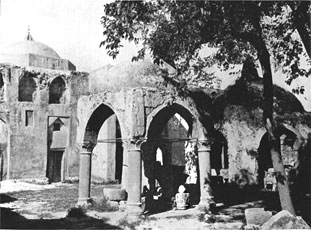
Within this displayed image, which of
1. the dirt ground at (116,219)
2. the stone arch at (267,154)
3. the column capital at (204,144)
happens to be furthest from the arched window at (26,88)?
the column capital at (204,144)

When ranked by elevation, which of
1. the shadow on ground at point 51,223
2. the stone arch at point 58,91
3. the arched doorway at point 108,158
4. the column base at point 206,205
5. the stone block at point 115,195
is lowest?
the shadow on ground at point 51,223

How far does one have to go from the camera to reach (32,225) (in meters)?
11.0

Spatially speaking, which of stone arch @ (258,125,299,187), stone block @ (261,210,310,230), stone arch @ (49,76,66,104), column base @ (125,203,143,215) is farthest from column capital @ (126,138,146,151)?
stone arch @ (49,76,66,104)

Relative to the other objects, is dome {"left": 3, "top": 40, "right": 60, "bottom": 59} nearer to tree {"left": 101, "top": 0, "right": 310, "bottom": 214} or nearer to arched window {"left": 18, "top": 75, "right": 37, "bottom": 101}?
arched window {"left": 18, "top": 75, "right": 37, "bottom": 101}

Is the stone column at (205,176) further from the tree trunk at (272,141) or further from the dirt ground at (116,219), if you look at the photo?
the tree trunk at (272,141)

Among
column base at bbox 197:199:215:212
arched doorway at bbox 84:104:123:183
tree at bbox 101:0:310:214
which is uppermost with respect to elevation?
tree at bbox 101:0:310:214

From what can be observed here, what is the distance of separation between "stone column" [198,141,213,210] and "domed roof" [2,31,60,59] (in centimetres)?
2710

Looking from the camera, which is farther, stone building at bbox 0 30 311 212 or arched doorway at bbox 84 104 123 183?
arched doorway at bbox 84 104 123 183

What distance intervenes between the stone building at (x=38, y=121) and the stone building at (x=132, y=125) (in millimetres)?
70

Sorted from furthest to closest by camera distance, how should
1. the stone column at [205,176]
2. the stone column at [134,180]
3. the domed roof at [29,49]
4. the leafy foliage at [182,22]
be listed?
1. the domed roof at [29,49]
2. the stone column at [205,176]
3. the stone column at [134,180]
4. the leafy foliage at [182,22]

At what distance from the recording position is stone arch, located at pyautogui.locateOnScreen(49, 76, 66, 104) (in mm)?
29922

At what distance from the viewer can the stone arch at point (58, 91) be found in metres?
29.9

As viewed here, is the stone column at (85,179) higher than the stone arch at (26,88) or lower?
lower

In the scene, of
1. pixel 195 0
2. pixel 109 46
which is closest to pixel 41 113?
pixel 109 46
